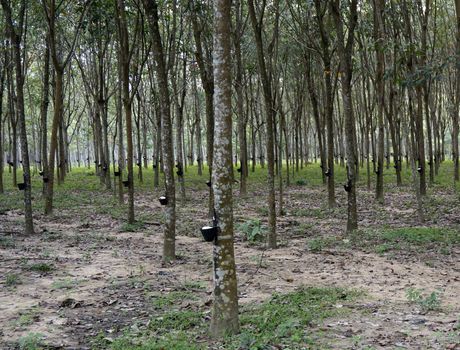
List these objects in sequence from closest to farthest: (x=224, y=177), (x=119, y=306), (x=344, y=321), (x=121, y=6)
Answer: (x=224, y=177) → (x=344, y=321) → (x=119, y=306) → (x=121, y=6)

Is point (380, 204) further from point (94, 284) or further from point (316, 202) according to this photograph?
point (94, 284)

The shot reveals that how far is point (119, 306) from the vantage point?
21.9 feet

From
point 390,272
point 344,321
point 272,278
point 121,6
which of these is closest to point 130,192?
point 121,6

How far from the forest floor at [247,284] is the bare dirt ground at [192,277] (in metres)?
0.02

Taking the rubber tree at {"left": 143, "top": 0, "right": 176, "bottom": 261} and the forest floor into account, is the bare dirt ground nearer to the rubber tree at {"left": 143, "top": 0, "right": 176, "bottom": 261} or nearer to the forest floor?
the forest floor

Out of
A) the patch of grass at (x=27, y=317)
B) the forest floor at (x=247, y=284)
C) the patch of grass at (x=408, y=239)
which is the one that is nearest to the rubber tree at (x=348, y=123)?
the patch of grass at (x=408, y=239)

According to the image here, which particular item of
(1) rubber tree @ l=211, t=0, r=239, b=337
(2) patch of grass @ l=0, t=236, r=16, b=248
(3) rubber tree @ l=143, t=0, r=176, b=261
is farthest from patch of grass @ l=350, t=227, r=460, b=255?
(2) patch of grass @ l=0, t=236, r=16, b=248

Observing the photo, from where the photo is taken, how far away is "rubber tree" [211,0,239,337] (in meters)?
5.29

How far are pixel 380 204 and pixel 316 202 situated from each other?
2316 mm

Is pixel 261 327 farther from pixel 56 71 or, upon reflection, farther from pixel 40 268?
pixel 56 71

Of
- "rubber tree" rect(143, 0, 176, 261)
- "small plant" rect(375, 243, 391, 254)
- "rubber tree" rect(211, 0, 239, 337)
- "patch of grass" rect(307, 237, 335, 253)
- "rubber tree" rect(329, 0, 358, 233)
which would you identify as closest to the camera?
"rubber tree" rect(211, 0, 239, 337)

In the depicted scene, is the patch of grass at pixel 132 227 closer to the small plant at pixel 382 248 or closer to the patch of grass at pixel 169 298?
the patch of grass at pixel 169 298

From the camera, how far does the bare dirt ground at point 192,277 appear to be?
5555 mm

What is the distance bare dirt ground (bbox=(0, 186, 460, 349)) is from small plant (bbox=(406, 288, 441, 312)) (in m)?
0.09
